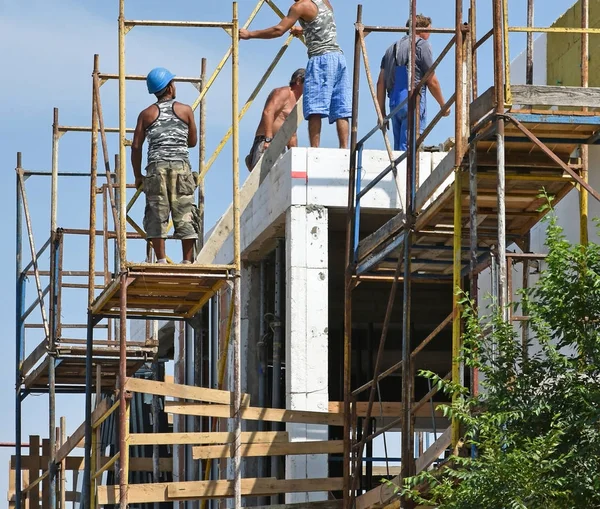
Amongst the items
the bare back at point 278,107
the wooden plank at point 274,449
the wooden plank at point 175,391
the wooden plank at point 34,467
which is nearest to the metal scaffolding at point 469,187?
the wooden plank at point 274,449

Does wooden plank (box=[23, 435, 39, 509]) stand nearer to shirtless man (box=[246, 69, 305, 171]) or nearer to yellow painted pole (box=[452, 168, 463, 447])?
shirtless man (box=[246, 69, 305, 171])

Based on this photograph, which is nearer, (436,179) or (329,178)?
(436,179)

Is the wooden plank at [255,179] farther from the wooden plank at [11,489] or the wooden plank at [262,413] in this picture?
the wooden plank at [11,489]

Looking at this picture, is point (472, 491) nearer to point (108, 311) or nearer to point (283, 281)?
point (108, 311)

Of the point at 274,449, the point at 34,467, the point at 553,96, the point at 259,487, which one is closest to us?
the point at 553,96

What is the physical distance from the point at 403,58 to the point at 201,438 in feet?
19.1

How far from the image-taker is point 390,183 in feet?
58.0

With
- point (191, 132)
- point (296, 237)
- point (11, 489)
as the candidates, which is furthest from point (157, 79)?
point (11, 489)

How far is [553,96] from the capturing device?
12.2 meters

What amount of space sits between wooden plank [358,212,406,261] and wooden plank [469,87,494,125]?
1863 millimetres

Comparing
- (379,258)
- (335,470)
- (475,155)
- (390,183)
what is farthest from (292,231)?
(335,470)

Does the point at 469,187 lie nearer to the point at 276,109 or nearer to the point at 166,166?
the point at 166,166

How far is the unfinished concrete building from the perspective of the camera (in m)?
12.8

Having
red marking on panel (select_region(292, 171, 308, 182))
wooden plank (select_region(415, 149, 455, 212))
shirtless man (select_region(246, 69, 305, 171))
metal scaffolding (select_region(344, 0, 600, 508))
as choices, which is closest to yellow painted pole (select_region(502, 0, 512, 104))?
metal scaffolding (select_region(344, 0, 600, 508))
